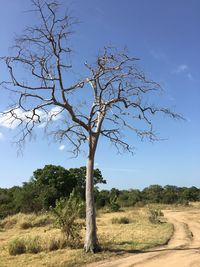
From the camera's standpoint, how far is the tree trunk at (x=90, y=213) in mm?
14539

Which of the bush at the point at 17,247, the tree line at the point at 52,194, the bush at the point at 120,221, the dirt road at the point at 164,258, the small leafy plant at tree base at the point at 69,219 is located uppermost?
the tree line at the point at 52,194

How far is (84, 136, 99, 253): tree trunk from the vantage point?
14.5 meters

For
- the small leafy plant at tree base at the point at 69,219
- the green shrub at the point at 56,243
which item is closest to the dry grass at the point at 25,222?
the small leafy plant at tree base at the point at 69,219

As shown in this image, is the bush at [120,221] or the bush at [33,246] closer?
the bush at [33,246]

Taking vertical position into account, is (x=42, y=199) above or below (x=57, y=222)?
above

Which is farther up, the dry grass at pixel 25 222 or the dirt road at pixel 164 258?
the dry grass at pixel 25 222

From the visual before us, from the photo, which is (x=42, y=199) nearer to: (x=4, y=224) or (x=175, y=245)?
(x=4, y=224)

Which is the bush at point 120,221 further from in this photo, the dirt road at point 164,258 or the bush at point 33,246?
the bush at point 33,246

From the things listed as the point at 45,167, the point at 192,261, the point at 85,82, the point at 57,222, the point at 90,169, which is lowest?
the point at 192,261

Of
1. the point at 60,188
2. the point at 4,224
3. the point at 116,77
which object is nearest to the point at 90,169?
the point at 116,77

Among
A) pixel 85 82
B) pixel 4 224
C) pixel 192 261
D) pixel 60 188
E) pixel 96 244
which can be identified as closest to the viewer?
pixel 192 261

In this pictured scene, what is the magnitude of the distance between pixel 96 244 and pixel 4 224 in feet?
50.8

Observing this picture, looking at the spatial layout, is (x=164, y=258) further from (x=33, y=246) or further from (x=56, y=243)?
(x=33, y=246)

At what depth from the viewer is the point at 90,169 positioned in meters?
15.2
